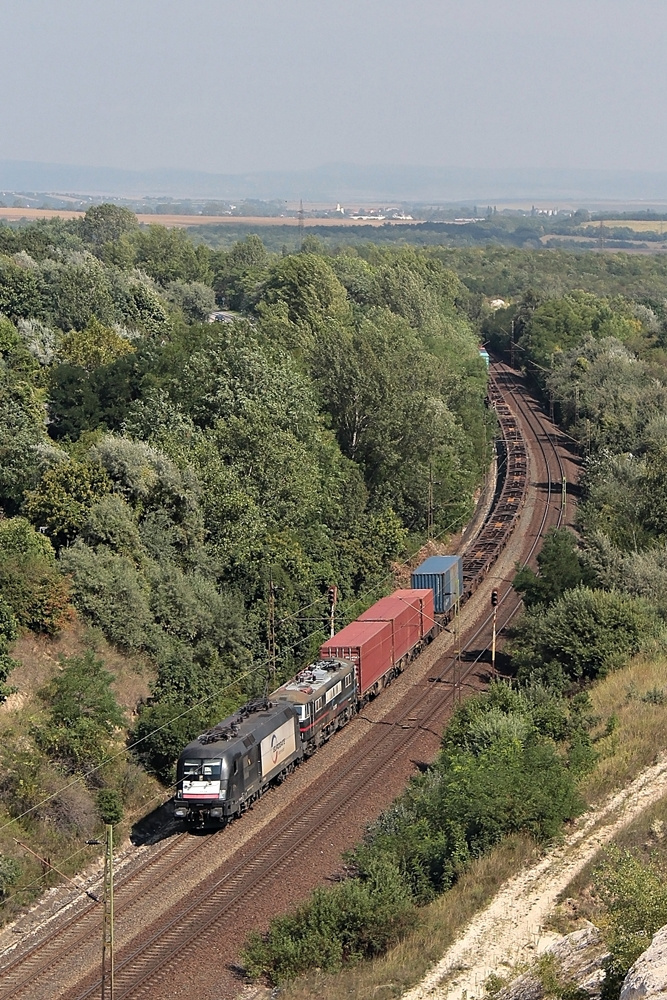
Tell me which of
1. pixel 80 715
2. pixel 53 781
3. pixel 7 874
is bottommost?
pixel 7 874

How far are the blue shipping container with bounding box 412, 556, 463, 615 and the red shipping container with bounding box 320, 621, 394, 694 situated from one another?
26.8ft

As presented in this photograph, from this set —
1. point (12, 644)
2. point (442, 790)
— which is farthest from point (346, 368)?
point (442, 790)

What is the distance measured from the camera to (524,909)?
1024 inches

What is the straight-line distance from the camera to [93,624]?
44594 millimetres

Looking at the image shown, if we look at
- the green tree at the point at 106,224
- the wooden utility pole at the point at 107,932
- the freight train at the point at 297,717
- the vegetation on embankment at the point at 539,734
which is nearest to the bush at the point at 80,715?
the freight train at the point at 297,717

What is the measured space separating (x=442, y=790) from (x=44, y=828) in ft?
38.9

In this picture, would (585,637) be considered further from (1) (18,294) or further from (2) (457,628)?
(1) (18,294)

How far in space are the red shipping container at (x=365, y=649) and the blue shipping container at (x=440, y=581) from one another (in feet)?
26.8

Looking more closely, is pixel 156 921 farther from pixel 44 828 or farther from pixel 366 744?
pixel 366 744

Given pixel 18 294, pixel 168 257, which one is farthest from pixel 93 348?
pixel 168 257

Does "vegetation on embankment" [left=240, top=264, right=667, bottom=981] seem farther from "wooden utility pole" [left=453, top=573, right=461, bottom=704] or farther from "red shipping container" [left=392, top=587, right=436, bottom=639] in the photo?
"red shipping container" [left=392, top=587, right=436, bottom=639]

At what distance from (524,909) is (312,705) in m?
14.4

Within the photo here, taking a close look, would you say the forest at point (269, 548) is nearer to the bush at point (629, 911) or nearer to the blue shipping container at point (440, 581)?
the blue shipping container at point (440, 581)

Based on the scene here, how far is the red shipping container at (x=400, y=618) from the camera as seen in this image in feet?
157
